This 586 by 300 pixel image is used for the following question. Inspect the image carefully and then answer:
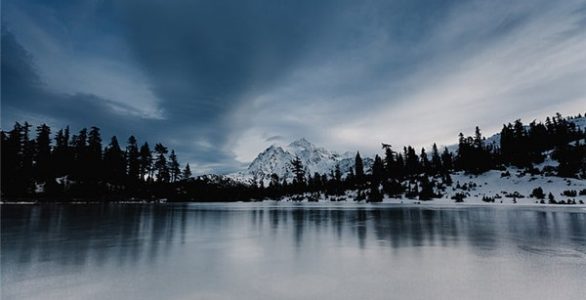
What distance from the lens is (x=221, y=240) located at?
12.3 meters

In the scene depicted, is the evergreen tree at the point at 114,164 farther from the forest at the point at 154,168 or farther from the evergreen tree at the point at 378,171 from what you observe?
the evergreen tree at the point at 378,171

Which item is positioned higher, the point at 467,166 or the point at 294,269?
the point at 467,166

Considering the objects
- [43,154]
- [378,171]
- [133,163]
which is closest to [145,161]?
[133,163]

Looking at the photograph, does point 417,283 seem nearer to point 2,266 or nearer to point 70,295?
point 70,295

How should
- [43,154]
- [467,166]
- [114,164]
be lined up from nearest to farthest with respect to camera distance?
[43,154] → [114,164] → [467,166]

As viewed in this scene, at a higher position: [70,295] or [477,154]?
[477,154]

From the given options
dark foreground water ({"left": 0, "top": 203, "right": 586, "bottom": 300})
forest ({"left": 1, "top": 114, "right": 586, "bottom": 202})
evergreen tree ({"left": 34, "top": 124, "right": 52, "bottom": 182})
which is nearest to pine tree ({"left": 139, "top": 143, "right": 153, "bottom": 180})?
forest ({"left": 1, "top": 114, "right": 586, "bottom": 202})

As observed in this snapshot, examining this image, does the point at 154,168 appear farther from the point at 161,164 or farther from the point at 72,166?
the point at 72,166

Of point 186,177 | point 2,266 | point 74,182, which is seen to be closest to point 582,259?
point 2,266

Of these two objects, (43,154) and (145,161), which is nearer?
(43,154)

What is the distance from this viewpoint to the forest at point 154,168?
68.5 m

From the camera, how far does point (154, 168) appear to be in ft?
339

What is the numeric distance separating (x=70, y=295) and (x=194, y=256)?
3.78 meters

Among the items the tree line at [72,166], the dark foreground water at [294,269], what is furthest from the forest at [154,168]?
the dark foreground water at [294,269]
